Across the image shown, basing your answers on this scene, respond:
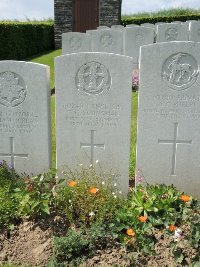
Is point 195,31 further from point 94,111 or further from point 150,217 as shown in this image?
point 150,217

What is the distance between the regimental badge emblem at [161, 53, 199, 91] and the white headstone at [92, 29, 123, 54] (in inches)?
267

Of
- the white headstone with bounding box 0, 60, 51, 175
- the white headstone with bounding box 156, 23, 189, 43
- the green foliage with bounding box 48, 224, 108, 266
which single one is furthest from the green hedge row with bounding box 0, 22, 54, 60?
the green foliage with bounding box 48, 224, 108, 266

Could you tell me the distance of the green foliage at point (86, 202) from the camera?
3.69 metres

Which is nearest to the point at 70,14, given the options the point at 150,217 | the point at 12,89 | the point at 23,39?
the point at 23,39

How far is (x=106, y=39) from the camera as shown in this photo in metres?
10.6

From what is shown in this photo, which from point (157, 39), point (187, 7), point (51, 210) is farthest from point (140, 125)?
point (187, 7)

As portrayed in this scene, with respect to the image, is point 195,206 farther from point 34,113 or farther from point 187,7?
point 187,7

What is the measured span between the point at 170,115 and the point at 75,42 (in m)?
7.14

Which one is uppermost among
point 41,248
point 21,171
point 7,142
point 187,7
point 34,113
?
point 187,7

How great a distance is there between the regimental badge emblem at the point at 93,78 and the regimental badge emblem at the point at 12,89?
642mm

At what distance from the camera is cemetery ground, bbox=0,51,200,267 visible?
10.8 feet

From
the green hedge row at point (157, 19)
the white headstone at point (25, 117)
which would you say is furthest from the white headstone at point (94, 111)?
the green hedge row at point (157, 19)

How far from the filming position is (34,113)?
420cm

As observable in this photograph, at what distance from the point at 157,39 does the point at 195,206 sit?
886 centimetres
